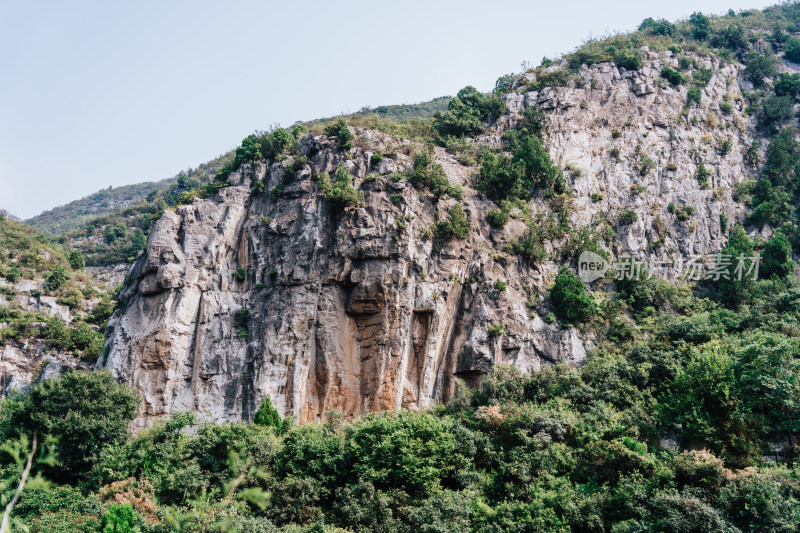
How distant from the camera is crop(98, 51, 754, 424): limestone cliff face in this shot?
93.7 ft

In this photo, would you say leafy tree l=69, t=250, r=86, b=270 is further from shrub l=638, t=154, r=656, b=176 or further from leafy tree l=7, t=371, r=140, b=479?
shrub l=638, t=154, r=656, b=176

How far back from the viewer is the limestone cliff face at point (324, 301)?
2856cm

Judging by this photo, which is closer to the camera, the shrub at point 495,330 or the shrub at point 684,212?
the shrub at point 495,330

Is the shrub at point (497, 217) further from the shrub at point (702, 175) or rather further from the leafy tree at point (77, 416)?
the leafy tree at point (77, 416)

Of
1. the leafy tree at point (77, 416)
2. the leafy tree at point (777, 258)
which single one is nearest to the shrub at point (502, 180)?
the leafy tree at point (777, 258)

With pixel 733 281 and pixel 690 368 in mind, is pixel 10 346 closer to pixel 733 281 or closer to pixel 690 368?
pixel 690 368

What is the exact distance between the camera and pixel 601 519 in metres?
18.3

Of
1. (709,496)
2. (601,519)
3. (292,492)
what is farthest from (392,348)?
(709,496)

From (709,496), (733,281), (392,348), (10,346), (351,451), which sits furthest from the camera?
(10,346)

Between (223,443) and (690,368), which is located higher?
(690,368)

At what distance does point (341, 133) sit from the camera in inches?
1335

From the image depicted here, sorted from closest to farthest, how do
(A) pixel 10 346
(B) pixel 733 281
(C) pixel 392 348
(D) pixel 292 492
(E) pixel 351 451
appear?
1. (D) pixel 292 492
2. (E) pixel 351 451
3. (C) pixel 392 348
4. (B) pixel 733 281
5. (A) pixel 10 346

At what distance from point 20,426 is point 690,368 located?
90.8 feet

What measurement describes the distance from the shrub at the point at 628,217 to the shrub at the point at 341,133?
1730cm
